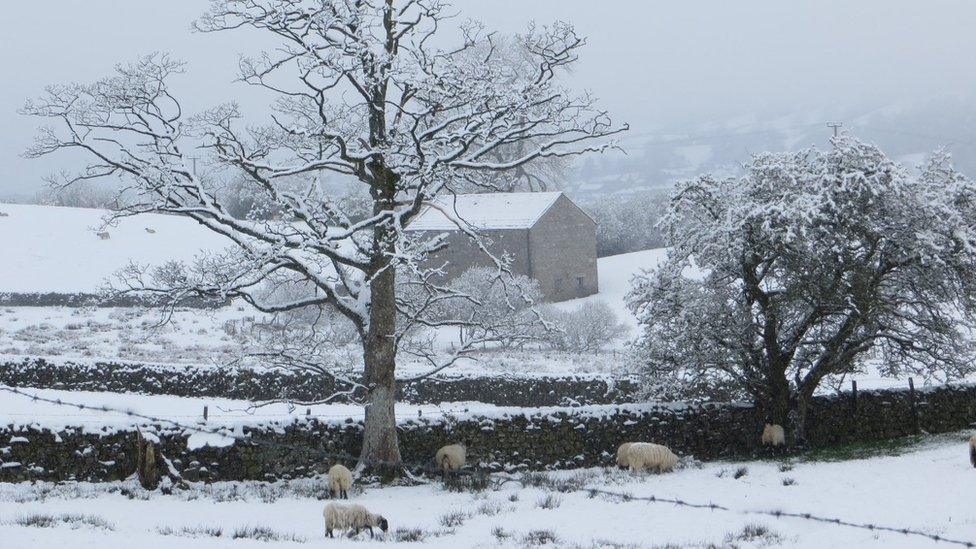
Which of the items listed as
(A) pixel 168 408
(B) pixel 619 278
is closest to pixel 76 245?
(B) pixel 619 278

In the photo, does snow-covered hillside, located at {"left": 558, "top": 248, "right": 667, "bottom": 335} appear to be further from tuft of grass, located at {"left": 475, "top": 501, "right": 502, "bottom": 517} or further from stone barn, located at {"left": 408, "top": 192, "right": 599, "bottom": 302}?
tuft of grass, located at {"left": 475, "top": 501, "right": 502, "bottom": 517}

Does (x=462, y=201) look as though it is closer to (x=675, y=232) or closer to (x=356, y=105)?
(x=675, y=232)

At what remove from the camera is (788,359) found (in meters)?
25.1

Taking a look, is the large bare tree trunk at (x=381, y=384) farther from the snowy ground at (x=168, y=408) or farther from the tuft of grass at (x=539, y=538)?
the tuft of grass at (x=539, y=538)

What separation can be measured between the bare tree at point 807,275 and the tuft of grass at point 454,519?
10147 mm

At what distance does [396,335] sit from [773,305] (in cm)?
994

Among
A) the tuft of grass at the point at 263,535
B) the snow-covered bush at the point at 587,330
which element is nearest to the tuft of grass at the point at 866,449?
the tuft of grass at the point at 263,535

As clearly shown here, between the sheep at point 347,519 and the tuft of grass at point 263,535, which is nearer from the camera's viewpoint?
the tuft of grass at point 263,535

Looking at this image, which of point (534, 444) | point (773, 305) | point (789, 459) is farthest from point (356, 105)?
point (789, 459)

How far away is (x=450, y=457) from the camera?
Result: 21.1m

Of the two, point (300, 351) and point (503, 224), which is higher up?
point (503, 224)

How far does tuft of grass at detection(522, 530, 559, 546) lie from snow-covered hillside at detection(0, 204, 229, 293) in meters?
45.1

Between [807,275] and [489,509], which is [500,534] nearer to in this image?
[489,509]

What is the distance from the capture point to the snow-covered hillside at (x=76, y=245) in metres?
57.7
